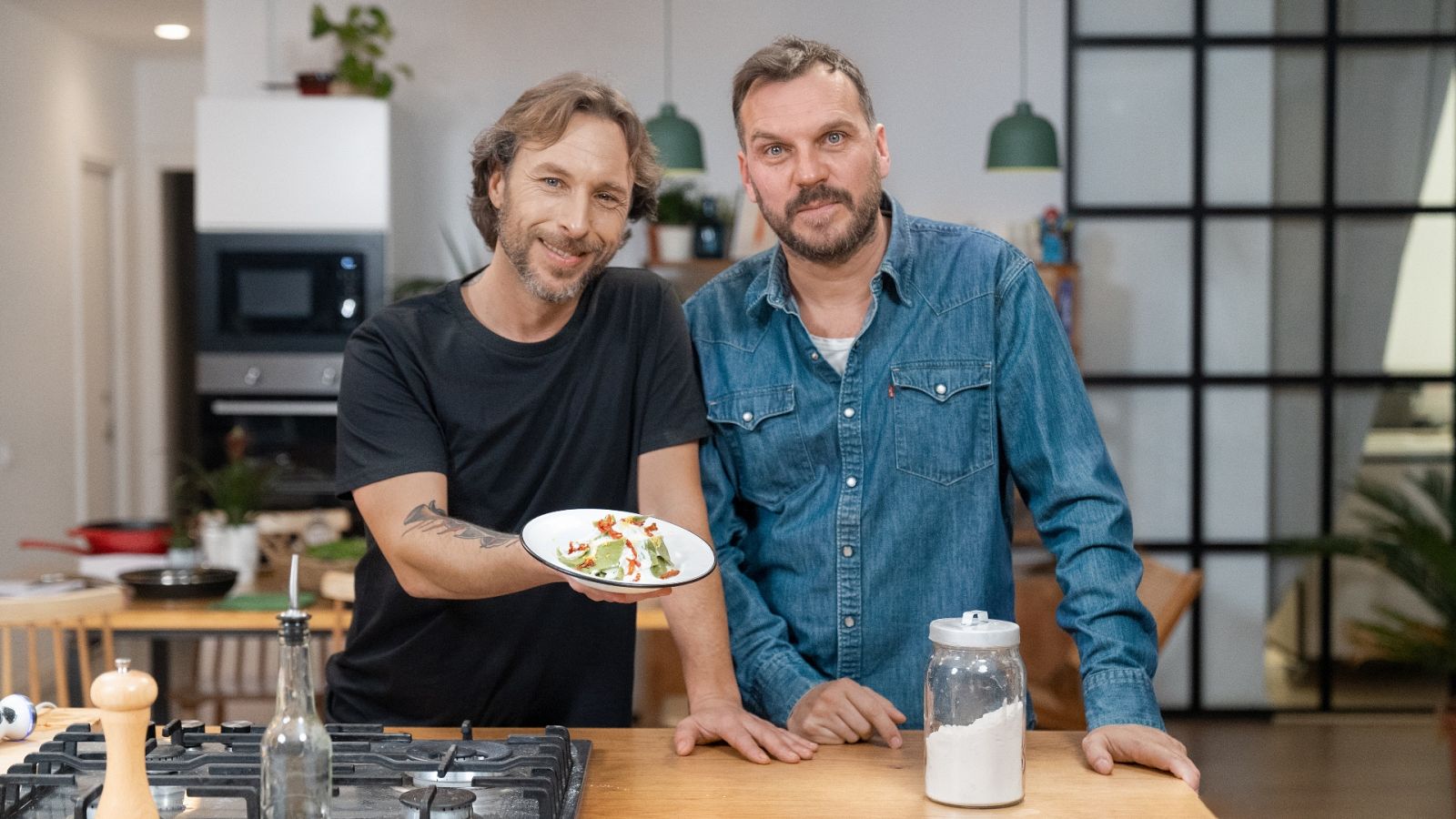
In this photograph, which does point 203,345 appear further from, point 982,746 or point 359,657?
point 982,746

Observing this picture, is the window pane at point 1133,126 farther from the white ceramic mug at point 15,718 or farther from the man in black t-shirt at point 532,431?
the white ceramic mug at point 15,718

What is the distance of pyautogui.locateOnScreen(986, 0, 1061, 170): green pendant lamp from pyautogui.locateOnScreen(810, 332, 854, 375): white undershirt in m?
3.18

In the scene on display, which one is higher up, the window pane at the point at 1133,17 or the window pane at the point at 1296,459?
the window pane at the point at 1133,17

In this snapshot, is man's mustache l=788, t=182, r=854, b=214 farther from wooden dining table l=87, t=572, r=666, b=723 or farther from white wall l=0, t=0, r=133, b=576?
white wall l=0, t=0, r=133, b=576

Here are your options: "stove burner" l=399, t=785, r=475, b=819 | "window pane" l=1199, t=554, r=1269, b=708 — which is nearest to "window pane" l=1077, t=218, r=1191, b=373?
"window pane" l=1199, t=554, r=1269, b=708

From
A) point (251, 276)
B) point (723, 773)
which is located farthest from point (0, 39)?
point (723, 773)

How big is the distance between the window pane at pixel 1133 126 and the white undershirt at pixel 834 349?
165 inches

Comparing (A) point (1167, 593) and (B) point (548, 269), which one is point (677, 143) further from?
(B) point (548, 269)

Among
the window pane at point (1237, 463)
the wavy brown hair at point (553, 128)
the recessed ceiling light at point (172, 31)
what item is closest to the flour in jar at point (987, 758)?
the wavy brown hair at point (553, 128)

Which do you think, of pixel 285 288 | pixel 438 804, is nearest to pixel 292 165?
pixel 285 288

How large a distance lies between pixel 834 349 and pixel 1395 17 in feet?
15.7

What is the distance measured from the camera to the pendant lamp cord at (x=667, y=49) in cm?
591

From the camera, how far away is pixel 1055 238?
5.60m

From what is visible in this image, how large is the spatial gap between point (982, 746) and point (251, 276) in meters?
4.56
